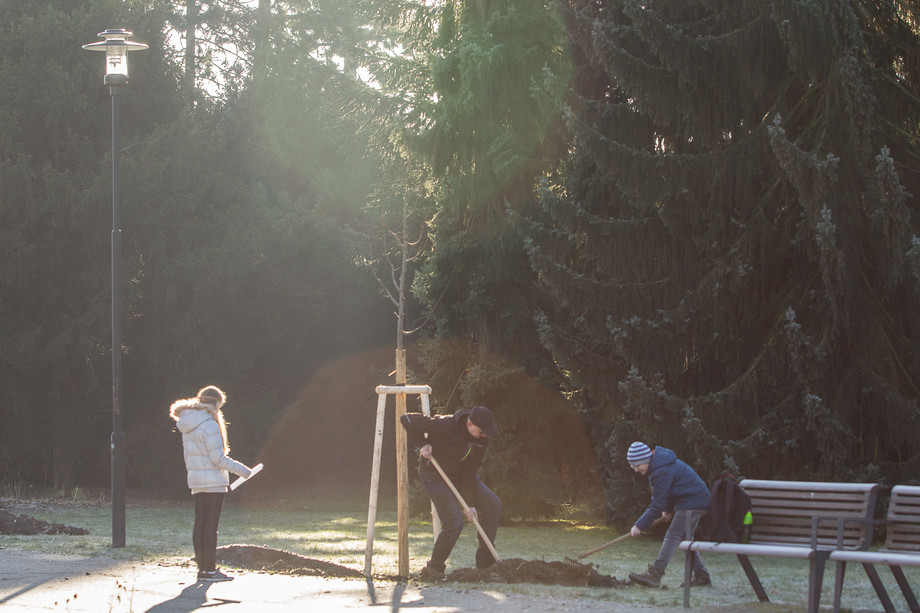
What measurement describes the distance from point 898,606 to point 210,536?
20.2 ft

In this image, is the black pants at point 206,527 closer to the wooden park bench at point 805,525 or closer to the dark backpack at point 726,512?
the wooden park bench at point 805,525

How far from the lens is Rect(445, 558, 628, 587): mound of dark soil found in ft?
32.6

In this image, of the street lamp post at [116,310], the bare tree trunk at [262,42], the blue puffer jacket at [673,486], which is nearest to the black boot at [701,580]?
the blue puffer jacket at [673,486]

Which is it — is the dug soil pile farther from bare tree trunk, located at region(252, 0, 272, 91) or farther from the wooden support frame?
bare tree trunk, located at region(252, 0, 272, 91)

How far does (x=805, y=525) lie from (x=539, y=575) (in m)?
2.41

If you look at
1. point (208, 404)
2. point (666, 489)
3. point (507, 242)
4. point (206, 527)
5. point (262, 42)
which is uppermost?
point (262, 42)

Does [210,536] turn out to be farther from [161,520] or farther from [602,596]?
[161,520]

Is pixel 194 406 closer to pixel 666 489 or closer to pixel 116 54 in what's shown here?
pixel 666 489

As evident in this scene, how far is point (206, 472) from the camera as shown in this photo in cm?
1069

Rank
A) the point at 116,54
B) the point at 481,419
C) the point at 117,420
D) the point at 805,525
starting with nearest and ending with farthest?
the point at 805,525, the point at 481,419, the point at 117,420, the point at 116,54

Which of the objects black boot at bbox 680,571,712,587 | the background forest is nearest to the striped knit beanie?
black boot at bbox 680,571,712,587

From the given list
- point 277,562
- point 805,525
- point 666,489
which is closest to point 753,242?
point 666,489

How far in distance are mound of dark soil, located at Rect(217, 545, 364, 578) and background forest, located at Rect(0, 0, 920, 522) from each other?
19.8 feet

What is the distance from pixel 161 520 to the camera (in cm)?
2133
